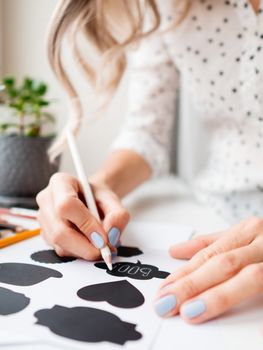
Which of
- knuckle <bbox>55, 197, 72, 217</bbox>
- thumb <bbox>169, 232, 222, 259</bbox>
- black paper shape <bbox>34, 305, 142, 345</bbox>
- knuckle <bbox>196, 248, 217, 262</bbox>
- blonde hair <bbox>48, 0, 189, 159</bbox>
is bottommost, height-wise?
thumb <bbox>169, 232, 222, 259</bbox>

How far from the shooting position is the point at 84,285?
359 mm

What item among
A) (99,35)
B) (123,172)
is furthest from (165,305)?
(99,35)

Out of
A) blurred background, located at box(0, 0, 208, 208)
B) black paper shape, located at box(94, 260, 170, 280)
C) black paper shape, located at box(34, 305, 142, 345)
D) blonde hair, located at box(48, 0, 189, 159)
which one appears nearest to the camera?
black paper shape, located at box(34, 305, 142, 345)

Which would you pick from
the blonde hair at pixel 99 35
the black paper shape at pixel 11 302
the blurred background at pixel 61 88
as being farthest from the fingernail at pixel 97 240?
the blurred background at pixel 61 88

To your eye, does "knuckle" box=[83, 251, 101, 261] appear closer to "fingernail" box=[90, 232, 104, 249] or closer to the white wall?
"fingernail" box=[90, 232, 104, 249]

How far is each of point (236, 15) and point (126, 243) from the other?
370mm

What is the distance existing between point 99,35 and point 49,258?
0.40m

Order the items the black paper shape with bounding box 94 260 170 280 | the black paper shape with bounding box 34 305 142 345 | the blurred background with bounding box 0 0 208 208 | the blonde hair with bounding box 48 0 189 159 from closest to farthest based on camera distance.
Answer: the black paper shape with bounding box 34 305 142 345 → the black paper shape with bounding box 94 260 170 280 → the blonde hair with bounding box 48 0 189 159 → the blurred background with bounding box 0 0 208 208

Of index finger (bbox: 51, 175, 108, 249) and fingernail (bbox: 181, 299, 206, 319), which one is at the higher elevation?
index finger (bbox: 51, 175, 108, 249)

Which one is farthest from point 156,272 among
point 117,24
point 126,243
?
point 117,24

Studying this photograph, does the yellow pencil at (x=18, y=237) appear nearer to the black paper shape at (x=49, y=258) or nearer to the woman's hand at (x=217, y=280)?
the black paper shape at (x=49, y=258)

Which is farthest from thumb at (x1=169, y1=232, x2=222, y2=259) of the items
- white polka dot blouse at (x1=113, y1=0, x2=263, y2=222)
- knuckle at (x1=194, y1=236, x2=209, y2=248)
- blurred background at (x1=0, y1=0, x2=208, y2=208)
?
blurred background at (x1=0, y1=0, x2=208, y2=208)

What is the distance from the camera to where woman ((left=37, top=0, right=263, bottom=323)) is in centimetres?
42

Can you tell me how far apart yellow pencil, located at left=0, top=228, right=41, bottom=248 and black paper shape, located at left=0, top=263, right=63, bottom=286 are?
0.06 m
